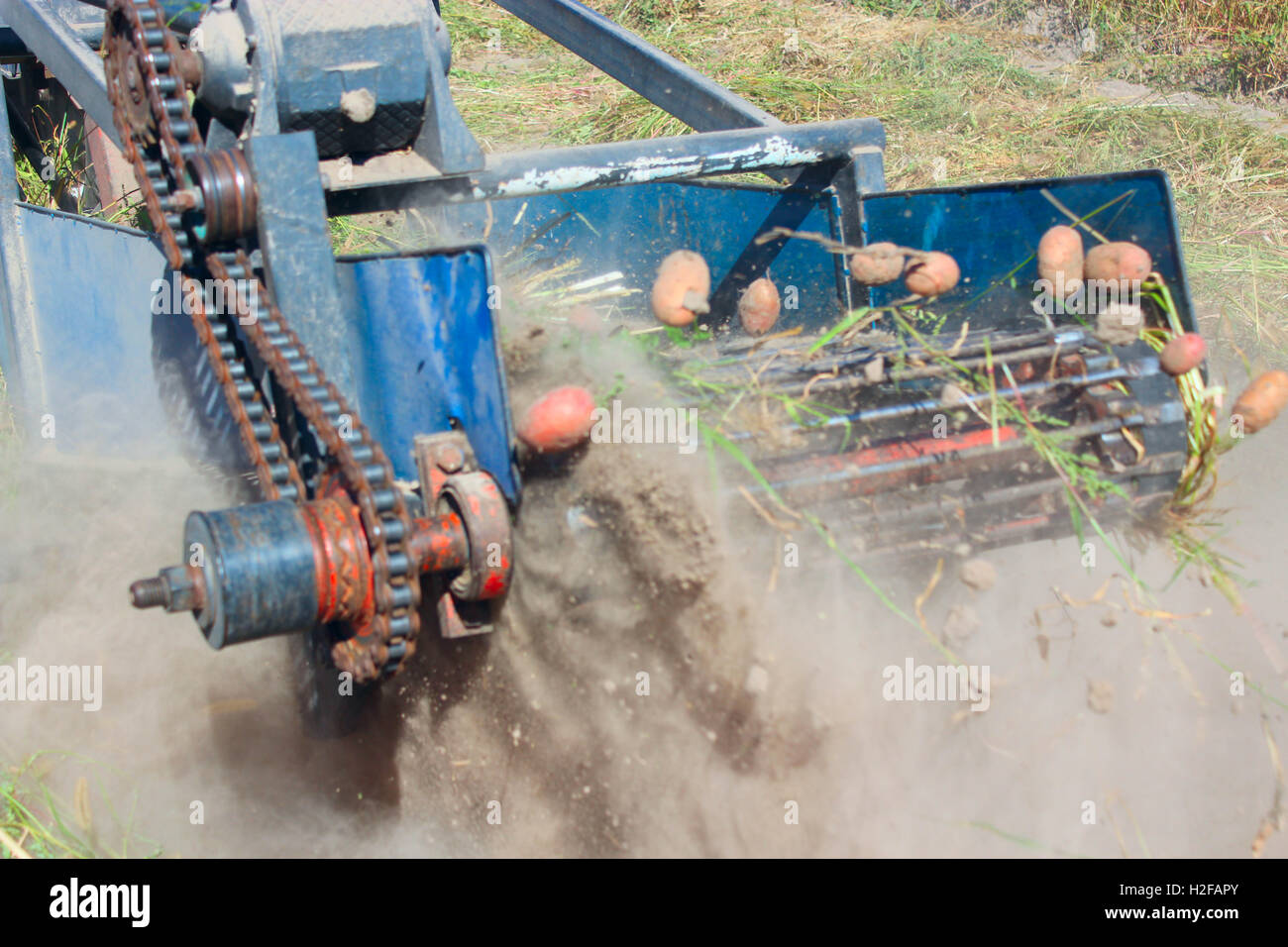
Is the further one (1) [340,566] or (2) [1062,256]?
(2) [1062,256]

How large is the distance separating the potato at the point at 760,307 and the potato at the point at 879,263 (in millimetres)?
476

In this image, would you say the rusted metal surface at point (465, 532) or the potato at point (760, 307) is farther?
the potato at point (760, 307)

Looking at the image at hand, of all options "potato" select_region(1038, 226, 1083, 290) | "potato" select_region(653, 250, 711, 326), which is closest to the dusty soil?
"potato" select_region(653, 250, 711, 326)

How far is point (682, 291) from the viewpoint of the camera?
3486mm

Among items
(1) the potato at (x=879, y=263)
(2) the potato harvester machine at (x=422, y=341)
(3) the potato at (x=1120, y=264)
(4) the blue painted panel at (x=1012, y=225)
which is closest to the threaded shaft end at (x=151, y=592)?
(2) the potato harvester machine at (x=422, y=341)

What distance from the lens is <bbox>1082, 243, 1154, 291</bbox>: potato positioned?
10.7 feet

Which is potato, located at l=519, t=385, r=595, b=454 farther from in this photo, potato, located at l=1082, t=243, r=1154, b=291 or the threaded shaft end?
potato, located at l=1082, t=243, r=1154, b=291

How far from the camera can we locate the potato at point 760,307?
392cm

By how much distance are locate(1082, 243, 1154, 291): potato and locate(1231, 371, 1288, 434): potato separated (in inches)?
18.6

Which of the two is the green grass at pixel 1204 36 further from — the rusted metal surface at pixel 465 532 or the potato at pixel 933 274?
the rusted metal surface at pixel 465 532

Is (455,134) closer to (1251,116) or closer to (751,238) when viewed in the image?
(751,238)

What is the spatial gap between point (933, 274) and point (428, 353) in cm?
159

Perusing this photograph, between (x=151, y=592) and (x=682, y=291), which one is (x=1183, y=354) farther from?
(x=151, y=592)

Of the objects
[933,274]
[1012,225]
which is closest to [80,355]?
[933,274]
